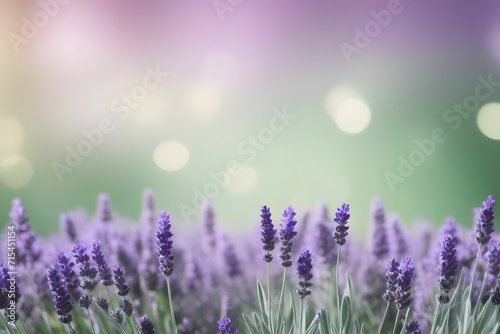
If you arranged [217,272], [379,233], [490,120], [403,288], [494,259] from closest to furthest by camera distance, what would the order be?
[403,288], [494,259], [379,233], [217,272], [490,120]

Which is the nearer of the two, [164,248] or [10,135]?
[164,248]

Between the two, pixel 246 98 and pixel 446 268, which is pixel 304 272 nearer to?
pixel 446 268

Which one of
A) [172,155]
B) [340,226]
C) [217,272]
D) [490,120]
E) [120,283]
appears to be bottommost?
[217,272]

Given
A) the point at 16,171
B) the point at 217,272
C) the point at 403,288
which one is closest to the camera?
the point at 403,288

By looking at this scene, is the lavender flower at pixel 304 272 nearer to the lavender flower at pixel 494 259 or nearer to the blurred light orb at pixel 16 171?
the lavender flower at pixel 494 259

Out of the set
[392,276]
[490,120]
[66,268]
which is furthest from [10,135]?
[490,120]

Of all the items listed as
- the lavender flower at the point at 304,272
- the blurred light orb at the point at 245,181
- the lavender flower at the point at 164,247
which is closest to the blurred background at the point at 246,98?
the blurred light orb at the point at 245,181
